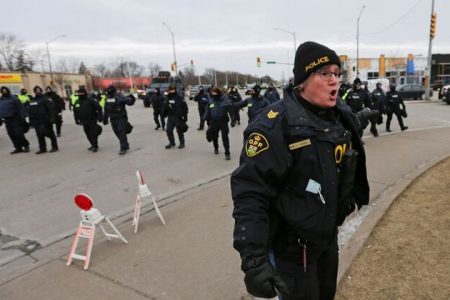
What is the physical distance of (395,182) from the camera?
6461mm

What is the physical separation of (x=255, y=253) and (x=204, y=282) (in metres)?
1.93

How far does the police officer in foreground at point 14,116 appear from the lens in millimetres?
11094

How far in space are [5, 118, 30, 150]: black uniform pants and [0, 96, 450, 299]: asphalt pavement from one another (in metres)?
1.36

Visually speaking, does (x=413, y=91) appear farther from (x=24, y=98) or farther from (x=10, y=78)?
(x=10, y=78)

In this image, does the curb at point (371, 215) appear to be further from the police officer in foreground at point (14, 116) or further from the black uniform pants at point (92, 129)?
the police officer in foreground at point (14, 116)

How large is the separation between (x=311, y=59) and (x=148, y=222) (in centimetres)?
389

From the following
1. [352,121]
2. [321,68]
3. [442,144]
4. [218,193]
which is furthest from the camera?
[442,144]

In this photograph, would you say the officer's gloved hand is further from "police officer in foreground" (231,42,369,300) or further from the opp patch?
the opp patch

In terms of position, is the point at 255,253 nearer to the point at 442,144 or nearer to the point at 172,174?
the point at 172,174

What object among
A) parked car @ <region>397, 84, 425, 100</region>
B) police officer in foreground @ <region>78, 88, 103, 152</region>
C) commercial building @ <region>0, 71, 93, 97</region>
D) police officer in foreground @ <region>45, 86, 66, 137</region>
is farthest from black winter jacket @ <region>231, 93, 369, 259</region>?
commercial building @ <region>0, 71, 93, 97</region>

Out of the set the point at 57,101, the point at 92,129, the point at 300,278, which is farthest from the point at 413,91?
the point at 300,278

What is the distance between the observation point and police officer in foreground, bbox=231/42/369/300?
1828 mm

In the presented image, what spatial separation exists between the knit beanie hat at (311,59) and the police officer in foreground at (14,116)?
443 inches

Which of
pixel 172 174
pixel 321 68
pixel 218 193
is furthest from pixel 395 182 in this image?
pixel 321 68
